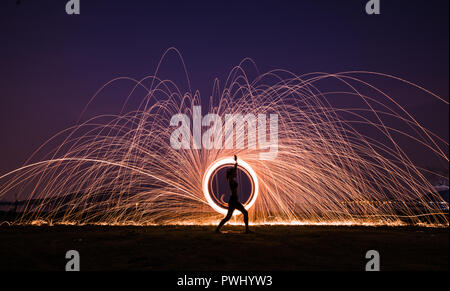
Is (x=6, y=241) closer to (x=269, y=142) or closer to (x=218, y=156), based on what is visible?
(x=218, y=156)

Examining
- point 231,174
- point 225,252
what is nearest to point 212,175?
point 231,174

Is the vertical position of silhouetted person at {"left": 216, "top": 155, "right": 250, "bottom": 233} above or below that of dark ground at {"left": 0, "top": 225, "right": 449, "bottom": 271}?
above

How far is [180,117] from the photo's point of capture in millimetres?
14148

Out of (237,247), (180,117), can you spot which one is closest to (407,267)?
(237,247)

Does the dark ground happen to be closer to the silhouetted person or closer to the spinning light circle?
the silhouetted person

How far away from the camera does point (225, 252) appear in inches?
269

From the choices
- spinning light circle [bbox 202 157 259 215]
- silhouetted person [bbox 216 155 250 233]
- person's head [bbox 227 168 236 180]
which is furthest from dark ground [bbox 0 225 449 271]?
spinning light circle [bbox 202 157 259 215]

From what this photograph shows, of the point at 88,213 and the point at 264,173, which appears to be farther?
the point at 88,213

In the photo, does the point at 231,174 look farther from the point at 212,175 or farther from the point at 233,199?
the point at 212,175

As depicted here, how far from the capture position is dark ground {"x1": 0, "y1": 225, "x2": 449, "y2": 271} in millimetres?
5814

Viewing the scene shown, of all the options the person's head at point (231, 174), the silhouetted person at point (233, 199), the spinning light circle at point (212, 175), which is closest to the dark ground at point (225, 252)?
the silhouetted person at point (233, 199)

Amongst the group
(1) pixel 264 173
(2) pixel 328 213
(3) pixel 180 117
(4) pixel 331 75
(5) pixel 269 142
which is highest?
(4) pixel 331 75

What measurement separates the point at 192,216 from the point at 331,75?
823cm
